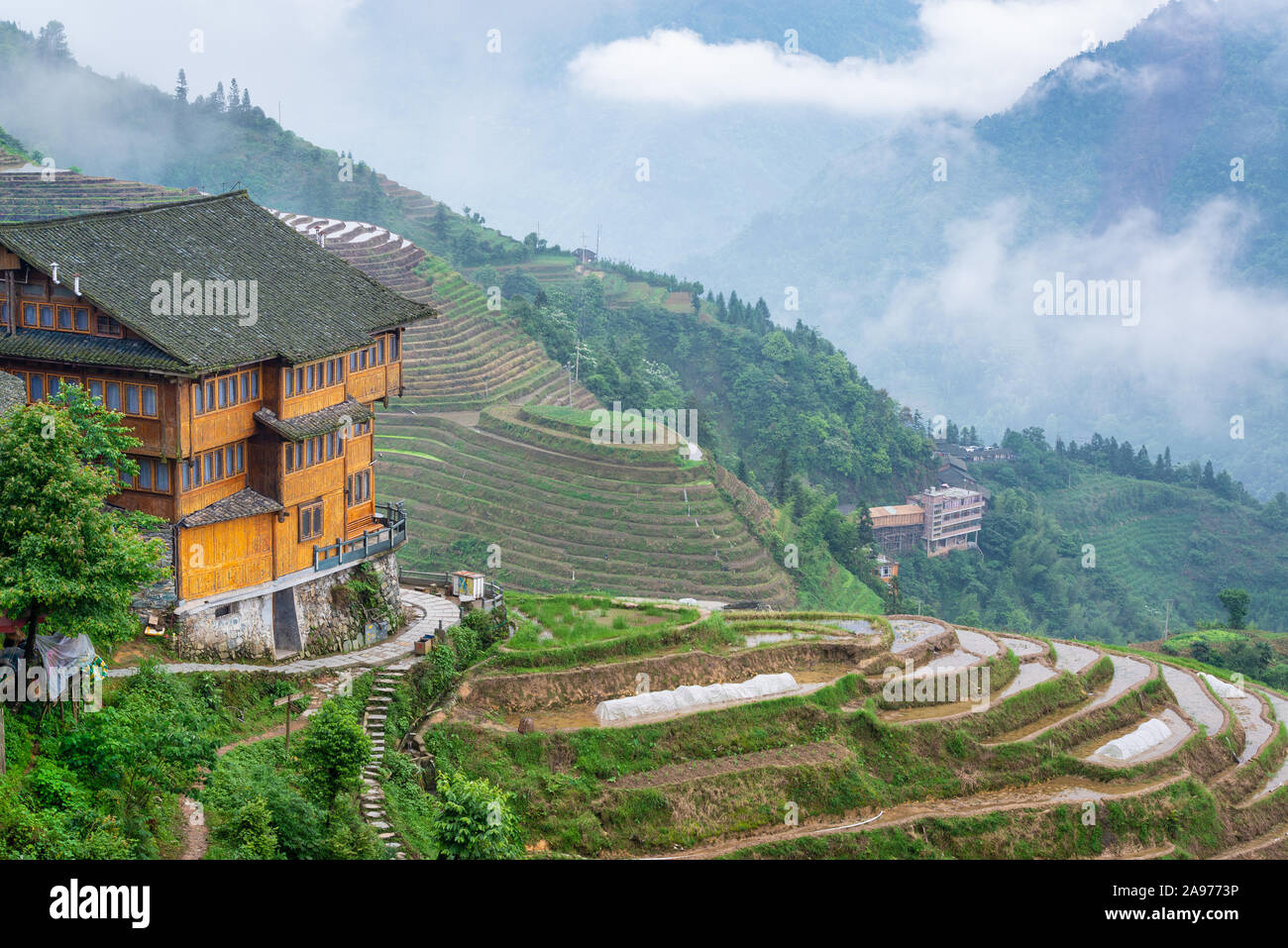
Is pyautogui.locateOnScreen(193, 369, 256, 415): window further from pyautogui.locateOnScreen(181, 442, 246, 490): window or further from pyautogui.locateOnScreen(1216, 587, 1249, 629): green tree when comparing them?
pyautogui.locateOnScreen(1216, 587, 1249, 629): green tree

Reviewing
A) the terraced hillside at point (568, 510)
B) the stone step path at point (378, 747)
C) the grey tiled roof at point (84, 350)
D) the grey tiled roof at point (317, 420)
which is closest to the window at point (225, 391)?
the grey tiled roof at point (317, 420)

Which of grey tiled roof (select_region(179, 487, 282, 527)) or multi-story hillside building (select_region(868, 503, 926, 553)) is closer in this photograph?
grey tiled roof (select_region(179, 487, 282, 527))

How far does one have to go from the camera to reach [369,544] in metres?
33.5

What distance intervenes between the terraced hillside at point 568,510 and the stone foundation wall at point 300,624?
3454cm

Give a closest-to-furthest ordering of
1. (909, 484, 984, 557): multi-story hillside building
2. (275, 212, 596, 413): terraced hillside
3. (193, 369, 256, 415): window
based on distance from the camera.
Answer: (193, 369, 256, 415): window, (275, 212, 596, 413): terraced hillside, (909, 484, 984, 557): multi-story hillside building

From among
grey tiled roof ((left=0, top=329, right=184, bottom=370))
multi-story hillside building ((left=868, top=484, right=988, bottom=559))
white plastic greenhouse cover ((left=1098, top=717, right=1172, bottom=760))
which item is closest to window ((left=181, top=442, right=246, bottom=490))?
grey tiled roof ((left=0, top=329, right=184, bottom=370))

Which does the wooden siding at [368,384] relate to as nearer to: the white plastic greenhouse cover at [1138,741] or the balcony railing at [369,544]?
the balcony railing at [369,544]

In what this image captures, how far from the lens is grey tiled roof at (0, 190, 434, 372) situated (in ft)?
89.9

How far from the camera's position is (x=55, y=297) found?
27.7 metres

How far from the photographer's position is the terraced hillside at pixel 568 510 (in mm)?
70500

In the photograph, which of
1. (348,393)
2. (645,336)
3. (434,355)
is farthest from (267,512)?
(645,336)

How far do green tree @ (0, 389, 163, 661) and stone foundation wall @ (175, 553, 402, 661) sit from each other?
231 inches

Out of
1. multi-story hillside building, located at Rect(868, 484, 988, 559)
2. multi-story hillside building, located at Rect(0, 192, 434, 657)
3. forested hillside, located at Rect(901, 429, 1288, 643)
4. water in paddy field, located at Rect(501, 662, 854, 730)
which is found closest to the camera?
multi-story hillside building, located at Rect(0, 192, 434, 657)

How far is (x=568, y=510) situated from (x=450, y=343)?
22593 millimetres
